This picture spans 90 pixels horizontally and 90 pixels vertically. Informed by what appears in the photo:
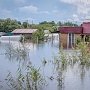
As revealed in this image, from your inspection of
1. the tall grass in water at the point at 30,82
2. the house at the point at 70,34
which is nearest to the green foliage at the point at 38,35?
the house at the point at 70,34

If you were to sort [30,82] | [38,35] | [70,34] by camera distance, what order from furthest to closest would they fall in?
[38,35] → [70,34] → [30,82]

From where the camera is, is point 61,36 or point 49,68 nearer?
point 49,68

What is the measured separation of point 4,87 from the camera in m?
11.3

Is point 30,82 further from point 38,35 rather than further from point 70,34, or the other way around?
point 38,35

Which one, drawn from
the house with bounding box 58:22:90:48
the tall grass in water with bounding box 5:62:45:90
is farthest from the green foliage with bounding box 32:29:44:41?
the tall grass in water with bounding box 5:62:45:90

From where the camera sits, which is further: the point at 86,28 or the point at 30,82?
the point at 86,28

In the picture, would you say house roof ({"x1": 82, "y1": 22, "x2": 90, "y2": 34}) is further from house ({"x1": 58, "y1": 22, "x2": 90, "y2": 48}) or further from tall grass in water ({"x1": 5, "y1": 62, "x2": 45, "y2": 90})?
tall grass in water ({"x1": 5, "y1": 62, "x2": 45, "y2": 90})

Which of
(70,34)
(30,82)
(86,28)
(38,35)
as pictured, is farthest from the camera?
(38,35)

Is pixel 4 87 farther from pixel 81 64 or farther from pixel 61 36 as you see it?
pixel 61 36

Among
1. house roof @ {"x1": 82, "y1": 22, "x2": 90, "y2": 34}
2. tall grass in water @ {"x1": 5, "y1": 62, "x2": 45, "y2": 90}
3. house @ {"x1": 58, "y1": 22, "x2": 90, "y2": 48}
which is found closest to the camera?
tall grass in water @ {"x1": 5, "y1": 62, "x2": 45, "y2": 90}

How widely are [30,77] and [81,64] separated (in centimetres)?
629

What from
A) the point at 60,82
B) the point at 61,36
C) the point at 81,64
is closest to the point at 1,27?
the point at 61,36

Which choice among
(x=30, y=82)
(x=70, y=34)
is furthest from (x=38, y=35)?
(x=30, y=82)

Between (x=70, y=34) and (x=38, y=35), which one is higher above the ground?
(x=70, y=34)
